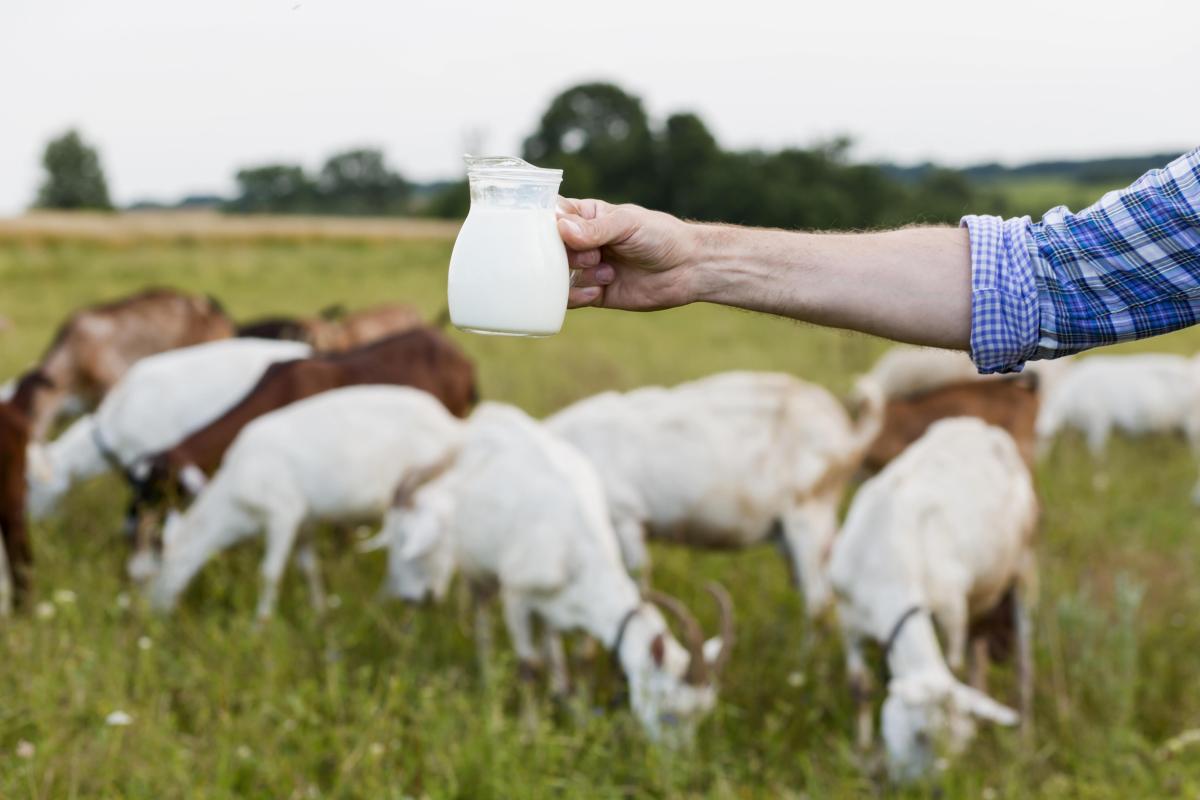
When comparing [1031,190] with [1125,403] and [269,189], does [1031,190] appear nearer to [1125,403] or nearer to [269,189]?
[269,189]

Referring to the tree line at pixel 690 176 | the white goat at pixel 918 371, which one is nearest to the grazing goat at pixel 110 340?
the white goat at pixel 918 371

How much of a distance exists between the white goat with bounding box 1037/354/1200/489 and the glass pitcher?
8.78 metres

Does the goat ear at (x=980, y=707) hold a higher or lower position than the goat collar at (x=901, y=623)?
lower

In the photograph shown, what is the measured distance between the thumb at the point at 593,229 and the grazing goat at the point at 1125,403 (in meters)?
8.55

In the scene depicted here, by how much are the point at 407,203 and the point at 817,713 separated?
210 ft

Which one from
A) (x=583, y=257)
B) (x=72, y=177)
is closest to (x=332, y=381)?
(x=583, y=257)

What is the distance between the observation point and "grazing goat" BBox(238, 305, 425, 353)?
33.9 ft

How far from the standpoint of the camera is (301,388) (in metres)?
7.22

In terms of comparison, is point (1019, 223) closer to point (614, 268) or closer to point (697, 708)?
point (614, 268)

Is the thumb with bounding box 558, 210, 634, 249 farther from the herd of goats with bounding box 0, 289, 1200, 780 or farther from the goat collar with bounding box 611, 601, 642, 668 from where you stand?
the goat collar with bounding box 611, 601, 642, 668

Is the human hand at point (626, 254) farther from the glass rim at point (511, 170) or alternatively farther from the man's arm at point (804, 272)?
the glass rim at point (511, 170)

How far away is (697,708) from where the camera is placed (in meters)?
4.45

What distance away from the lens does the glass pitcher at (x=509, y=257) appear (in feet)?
7.19

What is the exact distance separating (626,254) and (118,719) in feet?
7.94
